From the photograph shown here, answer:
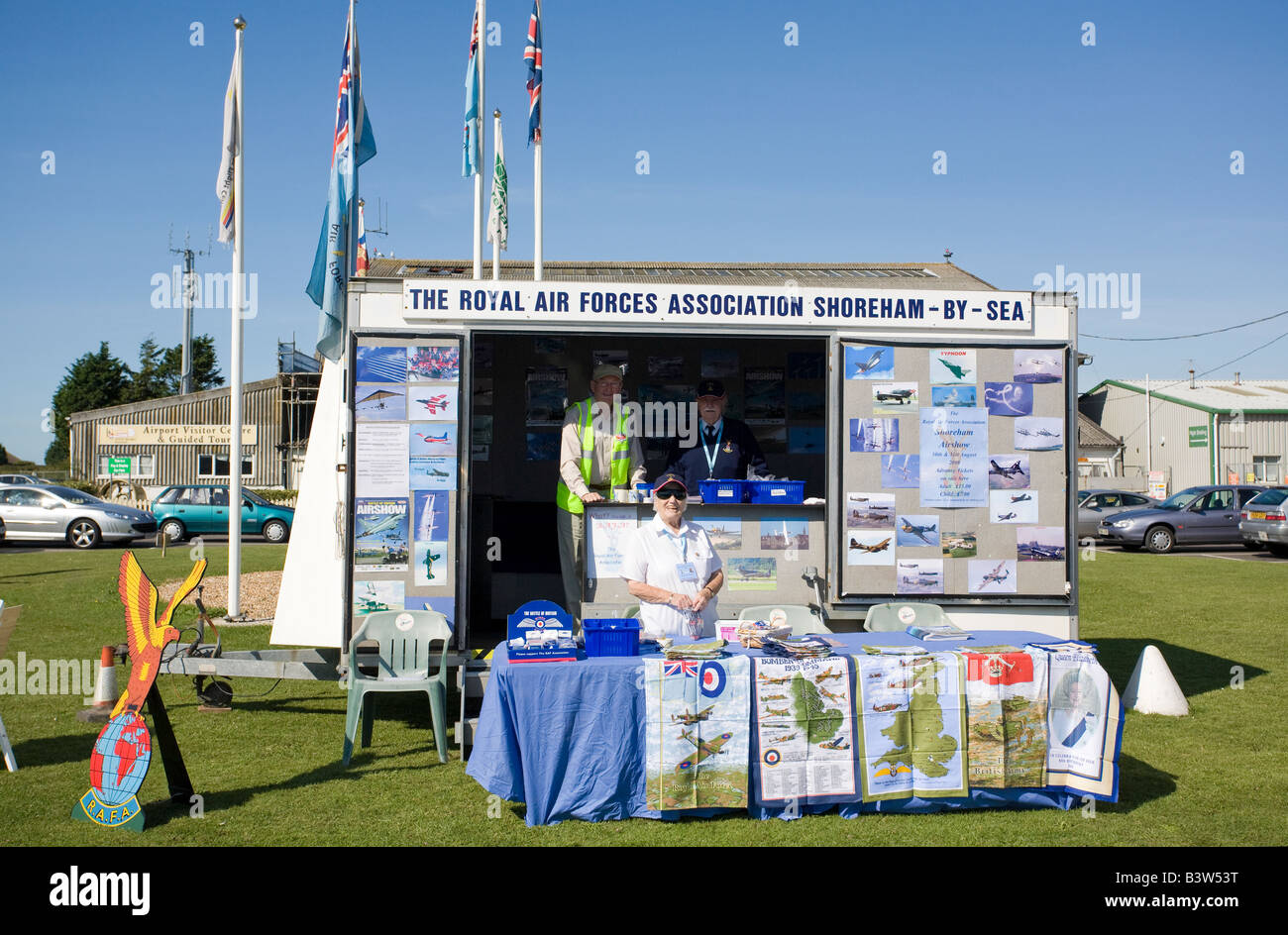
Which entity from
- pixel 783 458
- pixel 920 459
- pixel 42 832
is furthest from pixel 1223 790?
pixel 42 832

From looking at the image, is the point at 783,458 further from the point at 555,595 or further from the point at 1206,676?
the point at 1206,676

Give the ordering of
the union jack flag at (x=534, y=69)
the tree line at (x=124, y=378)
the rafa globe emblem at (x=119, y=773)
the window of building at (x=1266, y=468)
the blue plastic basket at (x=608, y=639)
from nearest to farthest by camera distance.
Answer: the rafa globe emblem at (x=119, y=773)
the blue plastic basket at (x=608, y=639)
the union jack flag at (x=534, y=69)
the window of building at (x=1266, y=468)
the tree line at (x=124, y=378)

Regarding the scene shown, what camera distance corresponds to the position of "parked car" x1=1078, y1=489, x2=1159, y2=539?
2194 cm

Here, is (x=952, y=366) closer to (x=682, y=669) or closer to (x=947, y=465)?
(x=947, y=465)

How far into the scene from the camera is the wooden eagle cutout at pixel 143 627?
15.6ft

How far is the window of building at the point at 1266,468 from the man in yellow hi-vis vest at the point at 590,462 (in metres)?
33.1

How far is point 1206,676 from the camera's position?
8.42m

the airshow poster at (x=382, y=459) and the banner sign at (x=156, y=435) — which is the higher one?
the banner sign at (x=156, y=435)

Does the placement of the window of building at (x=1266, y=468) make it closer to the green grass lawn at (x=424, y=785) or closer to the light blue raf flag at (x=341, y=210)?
the green grass lawn at (x=424, y=785)

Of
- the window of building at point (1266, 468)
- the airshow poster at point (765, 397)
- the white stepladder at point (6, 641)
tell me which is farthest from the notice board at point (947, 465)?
the window of building at point (1266, 468)

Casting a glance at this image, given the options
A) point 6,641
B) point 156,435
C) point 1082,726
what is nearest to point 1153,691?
point 1082,726

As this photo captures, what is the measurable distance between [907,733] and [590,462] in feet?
10.3

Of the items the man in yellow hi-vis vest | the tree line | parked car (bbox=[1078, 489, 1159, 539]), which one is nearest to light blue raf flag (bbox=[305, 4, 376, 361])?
the man in yellow hi-vis vest

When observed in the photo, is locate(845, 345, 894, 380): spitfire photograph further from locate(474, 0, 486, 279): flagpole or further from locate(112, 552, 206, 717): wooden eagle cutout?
locate(474, 0, 486, 279): flagpole
